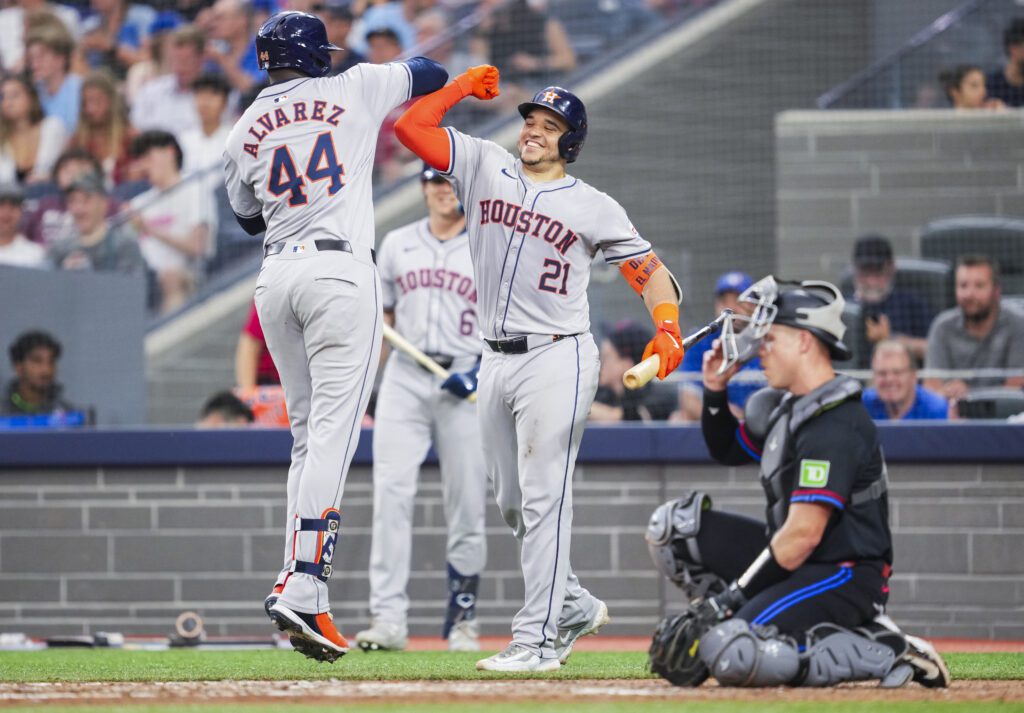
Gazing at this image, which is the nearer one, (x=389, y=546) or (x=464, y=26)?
(x=389, y=546)

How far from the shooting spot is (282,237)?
17.3ft

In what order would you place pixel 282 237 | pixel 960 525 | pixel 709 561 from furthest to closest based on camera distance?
pixel 960 525 < pixel 282 237 < pixel 709 561

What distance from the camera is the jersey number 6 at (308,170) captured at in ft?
17.1

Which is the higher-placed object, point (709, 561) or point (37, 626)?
point (709, 561)

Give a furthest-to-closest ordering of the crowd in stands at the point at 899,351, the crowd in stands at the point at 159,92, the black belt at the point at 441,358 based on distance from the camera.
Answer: the crowd in stands at the point at 159,92 → the crowd in stands at the point at 899,351 → the black belt at the point at 441,358

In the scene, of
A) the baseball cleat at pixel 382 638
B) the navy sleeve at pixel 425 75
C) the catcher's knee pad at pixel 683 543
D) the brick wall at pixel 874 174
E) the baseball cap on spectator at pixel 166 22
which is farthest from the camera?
the baseball cap on spectator at pixel 166 22

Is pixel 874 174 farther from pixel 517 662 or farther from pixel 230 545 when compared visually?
pixel 517 662

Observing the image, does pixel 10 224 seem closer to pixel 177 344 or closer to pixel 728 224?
pixel 177 344

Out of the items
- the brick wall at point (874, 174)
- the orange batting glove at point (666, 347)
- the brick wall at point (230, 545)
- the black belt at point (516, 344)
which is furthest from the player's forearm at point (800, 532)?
the brick wall at point (874, 174)

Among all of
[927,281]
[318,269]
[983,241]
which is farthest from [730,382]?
[318,269]

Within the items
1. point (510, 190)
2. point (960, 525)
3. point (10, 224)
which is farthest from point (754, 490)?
point (10, 224)

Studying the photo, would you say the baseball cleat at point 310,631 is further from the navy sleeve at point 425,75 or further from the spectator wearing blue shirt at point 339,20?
the spectator wearing blue shirt at point 339,20

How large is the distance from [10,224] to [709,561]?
8.43m

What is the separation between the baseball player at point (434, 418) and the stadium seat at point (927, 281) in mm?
3126
